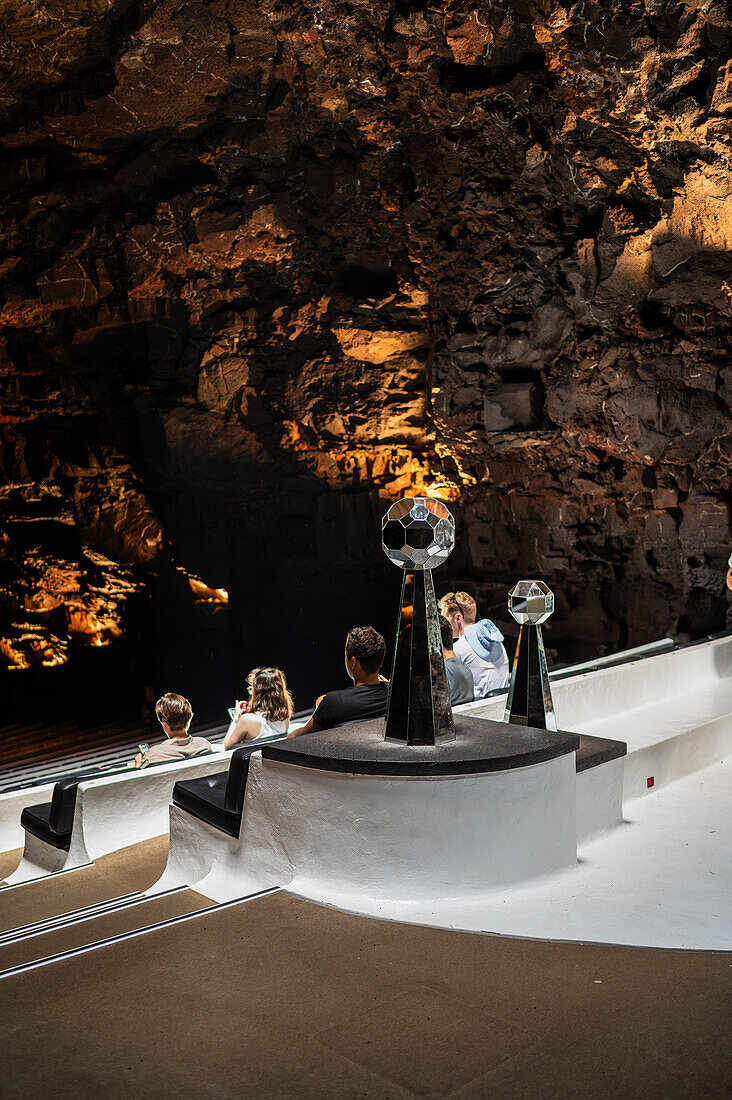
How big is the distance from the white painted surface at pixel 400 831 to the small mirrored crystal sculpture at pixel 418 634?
23 centimetres

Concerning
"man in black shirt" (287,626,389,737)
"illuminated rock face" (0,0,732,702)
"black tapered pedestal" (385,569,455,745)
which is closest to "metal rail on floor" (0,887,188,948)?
"man in black shirt" (287,626,389,737)

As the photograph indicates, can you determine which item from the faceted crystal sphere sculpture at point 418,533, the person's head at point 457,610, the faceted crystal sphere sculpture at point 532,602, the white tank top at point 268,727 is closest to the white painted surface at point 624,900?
the faceted crystal sphere sculpture at point 532,602

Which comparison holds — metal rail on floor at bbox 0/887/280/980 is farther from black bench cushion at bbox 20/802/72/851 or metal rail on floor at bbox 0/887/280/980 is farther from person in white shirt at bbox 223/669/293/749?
person in white shirt at bbox 223/669/293/749

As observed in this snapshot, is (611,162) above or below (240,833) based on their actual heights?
above

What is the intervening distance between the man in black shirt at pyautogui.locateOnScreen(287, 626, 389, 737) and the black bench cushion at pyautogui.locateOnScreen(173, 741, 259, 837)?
0.29m

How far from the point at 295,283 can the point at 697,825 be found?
491 inches

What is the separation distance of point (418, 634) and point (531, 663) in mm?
672

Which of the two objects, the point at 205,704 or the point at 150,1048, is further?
the point at 205,704

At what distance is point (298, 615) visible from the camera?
50.0 feet

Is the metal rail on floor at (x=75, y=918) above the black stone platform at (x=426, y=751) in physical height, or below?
below

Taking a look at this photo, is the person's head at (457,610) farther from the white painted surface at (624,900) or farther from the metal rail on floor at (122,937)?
the metal rail on floor at (122,937)

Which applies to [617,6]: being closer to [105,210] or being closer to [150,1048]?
[105,210]

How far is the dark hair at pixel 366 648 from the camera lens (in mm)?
2842

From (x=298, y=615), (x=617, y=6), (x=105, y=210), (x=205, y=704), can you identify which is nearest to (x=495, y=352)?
(x=617, y=6)
